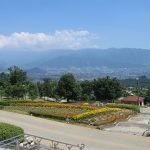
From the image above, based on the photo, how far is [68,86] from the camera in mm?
50125

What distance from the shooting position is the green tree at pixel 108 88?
5641 cm

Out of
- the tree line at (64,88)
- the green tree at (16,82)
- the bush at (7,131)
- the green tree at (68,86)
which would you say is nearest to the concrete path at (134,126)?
the bush at (7,131)

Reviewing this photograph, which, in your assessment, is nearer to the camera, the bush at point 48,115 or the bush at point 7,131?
the bush at point 7,131

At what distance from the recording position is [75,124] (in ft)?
86.1

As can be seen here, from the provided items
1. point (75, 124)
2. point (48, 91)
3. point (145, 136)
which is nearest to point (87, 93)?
point (48, 91)

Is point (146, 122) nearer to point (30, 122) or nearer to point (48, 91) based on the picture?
point (30, 122)

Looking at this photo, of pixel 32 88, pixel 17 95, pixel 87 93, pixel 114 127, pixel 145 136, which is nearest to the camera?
pixel 145 136

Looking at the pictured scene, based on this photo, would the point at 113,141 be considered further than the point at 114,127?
No

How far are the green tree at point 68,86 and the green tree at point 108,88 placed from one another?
778cm

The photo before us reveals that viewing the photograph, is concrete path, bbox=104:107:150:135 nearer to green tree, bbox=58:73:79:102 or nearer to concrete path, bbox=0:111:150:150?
concrete path, bbox=0:111:150:150

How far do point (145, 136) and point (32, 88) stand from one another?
30.6 m

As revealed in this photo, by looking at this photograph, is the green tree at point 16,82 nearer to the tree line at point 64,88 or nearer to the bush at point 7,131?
the tree line at point 64,88

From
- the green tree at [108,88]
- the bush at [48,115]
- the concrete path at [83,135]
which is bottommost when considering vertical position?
the concrete path at [83,135]

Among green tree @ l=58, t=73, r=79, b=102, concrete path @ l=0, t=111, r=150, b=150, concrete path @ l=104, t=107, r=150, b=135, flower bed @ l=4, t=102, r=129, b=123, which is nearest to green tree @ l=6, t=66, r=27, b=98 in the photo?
green tree @ l=58, t=73, r=79, b=102
